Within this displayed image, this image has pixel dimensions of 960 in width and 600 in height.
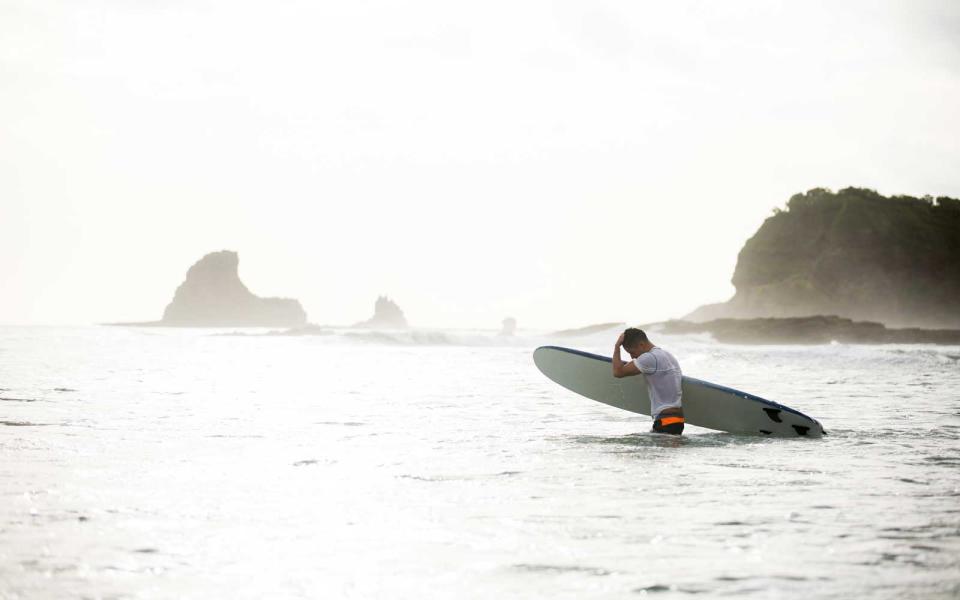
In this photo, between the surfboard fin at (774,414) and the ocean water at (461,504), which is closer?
the ocean water at (461,504)

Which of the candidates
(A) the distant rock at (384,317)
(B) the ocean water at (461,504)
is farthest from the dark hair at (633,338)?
(A) the distant rock at (384,317)

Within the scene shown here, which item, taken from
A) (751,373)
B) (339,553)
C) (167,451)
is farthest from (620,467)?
(751,373)

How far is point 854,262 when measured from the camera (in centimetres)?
8412

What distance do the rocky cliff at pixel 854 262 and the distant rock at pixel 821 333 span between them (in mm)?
19146

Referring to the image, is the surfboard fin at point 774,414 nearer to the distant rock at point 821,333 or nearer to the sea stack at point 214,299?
the distant rock at point 821,333

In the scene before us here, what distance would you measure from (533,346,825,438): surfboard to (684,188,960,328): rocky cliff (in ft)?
241

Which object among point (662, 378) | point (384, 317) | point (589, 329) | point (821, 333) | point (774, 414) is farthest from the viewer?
point (384, 317)

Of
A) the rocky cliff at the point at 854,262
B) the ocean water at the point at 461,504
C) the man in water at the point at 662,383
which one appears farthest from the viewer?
the rocky cliff at the point at 854,262

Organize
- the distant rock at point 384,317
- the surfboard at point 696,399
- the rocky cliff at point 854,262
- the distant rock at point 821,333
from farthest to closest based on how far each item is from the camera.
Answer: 1. the distant rock at point 384,317
2. the rocky cliff at point 854,262
3. the distant rock at point 821,333
4. the surfboard at point 696,399

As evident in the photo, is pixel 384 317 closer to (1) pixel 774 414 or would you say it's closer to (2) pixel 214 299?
(2) pixel 214 299

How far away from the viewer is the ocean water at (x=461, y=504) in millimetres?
3793

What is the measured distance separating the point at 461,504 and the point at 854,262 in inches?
3437

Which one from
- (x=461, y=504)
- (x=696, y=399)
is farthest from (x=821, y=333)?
(x=461, y=504)

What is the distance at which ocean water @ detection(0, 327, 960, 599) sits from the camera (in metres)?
3.79
